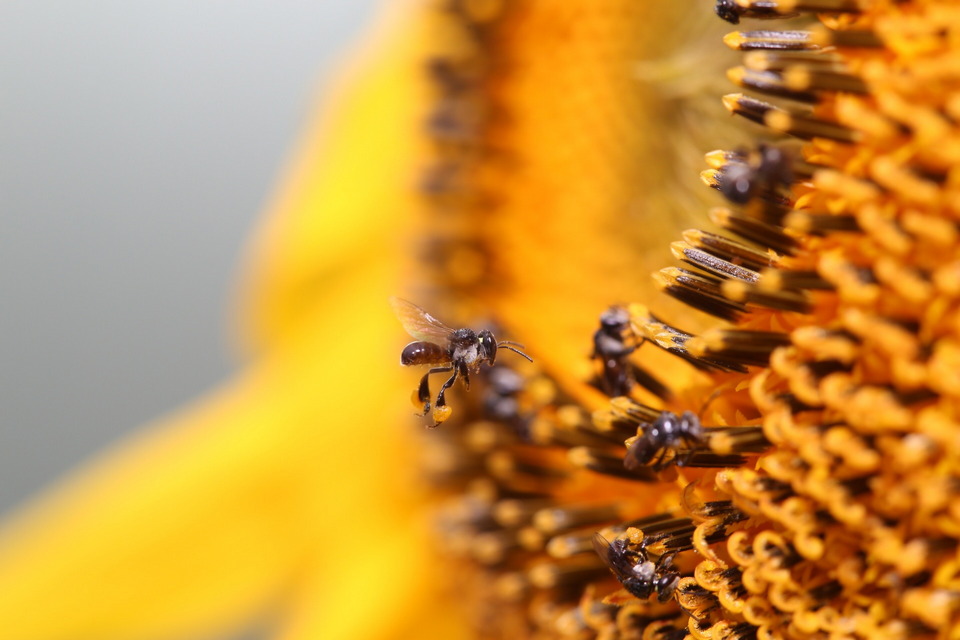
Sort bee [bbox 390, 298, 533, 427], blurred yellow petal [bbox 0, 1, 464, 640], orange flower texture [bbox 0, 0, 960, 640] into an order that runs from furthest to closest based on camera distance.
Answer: blurred yellow petal [bbox 0, 1, 464, 640] → bee [bbox 390, 298, 533, 427] → orange flower texture [bbox 0, 0, 960, 640]

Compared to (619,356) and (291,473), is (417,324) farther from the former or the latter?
(291,473)

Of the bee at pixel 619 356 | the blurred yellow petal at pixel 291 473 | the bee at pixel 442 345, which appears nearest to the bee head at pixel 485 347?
the bee at pixel 442 345

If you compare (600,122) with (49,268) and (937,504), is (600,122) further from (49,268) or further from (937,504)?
(49,268)

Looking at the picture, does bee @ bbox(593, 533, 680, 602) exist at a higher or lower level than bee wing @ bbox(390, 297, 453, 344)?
lower

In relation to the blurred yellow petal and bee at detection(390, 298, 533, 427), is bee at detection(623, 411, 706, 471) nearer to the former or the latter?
bee at detection(390, 298, 533, 427)

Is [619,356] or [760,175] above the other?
[760,175]

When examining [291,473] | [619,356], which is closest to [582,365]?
[619,356]

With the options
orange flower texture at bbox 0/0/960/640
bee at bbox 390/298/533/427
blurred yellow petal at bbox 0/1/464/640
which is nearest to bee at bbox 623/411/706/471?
orange flower texture at bbox 0/0/960/640
